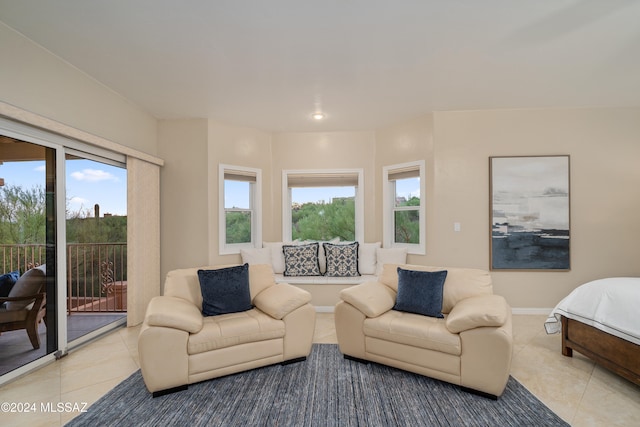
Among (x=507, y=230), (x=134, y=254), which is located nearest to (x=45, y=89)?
(x=134, y=254)

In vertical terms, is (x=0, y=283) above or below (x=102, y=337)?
above

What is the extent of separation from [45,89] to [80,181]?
98 centimetres

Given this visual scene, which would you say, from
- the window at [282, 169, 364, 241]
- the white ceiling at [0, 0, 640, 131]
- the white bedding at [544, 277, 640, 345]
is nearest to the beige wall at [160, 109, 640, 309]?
the white ceiling at [0, 0, 640, 131]

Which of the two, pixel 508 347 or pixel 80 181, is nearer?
pixel 508 347

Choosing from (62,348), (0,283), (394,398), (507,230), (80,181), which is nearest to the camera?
(394,398)

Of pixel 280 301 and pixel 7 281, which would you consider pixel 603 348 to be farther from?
pixel 7 281

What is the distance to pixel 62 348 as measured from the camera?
119 inches

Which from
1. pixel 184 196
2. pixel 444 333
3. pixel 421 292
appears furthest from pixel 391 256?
pixel 184 196

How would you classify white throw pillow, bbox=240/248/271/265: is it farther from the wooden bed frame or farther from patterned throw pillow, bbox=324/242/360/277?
the wooden bed frame

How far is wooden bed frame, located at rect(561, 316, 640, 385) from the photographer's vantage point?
7.64 ft

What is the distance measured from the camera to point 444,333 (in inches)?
95.9

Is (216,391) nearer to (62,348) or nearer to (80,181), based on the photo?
(62,348)

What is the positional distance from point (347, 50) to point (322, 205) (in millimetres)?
2954

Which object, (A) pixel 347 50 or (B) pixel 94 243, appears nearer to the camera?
(A) pixel 347 50
